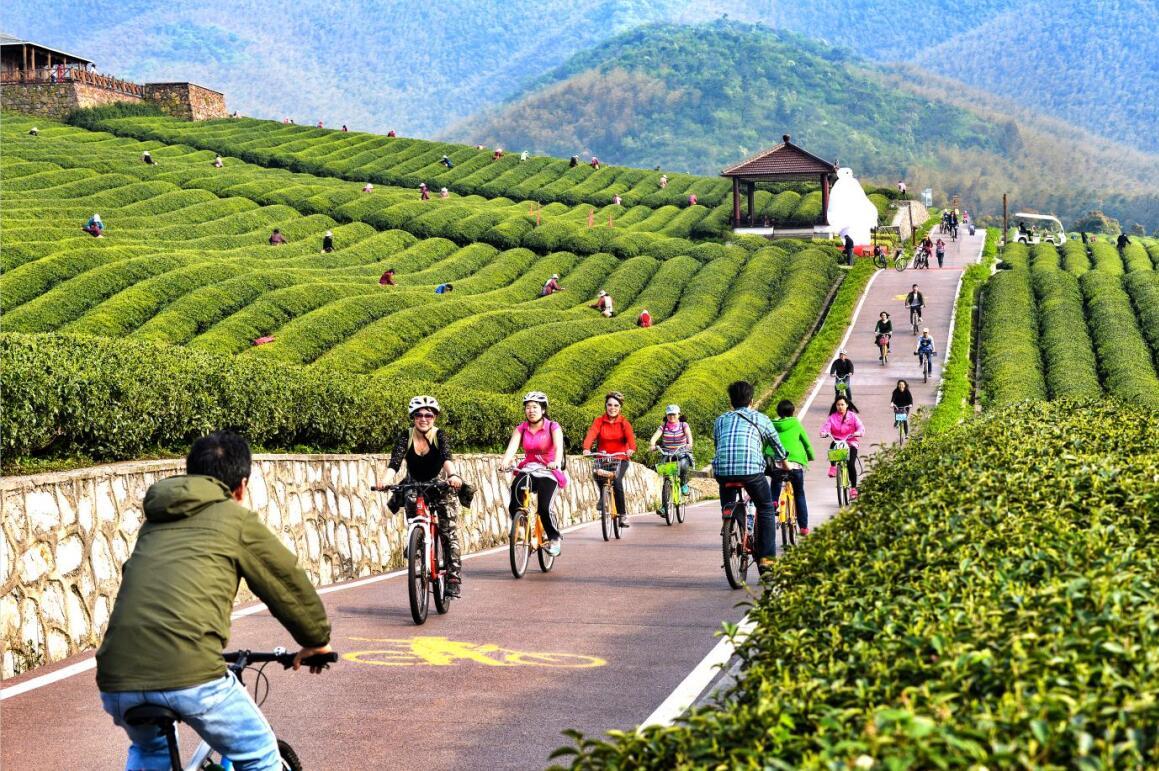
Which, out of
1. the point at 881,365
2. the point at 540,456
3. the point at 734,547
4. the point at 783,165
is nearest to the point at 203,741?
the point at 734,547

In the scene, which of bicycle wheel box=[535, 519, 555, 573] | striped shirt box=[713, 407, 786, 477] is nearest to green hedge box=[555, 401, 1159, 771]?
striped shirt box=[713, 407, 786, 477]

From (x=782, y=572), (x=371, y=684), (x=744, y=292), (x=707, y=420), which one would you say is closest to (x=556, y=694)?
(x=371, y=684)

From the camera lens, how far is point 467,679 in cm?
920

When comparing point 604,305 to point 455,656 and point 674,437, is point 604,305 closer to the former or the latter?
point 674,437

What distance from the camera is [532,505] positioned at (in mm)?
14336

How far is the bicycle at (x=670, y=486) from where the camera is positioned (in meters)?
20.7

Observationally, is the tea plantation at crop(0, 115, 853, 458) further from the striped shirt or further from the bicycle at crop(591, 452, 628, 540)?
the striped shirt

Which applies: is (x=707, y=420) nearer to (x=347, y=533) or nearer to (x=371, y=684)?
(x=347, y=533)

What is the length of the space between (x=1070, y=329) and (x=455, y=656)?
3919 cm

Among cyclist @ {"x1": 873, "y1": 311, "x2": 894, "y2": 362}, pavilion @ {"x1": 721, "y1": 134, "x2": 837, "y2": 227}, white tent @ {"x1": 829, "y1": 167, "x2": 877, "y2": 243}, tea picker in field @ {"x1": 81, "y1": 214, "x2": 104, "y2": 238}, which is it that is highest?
pavilion @ {"x1": 721, "y1": 134, "x2": 837, "y2": 227}

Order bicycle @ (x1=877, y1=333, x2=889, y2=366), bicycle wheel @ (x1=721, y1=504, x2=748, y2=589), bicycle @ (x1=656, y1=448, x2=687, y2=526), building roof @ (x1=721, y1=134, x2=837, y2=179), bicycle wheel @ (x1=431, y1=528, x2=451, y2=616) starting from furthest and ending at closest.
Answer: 1. building roof @ (x1=721, y1=134, x2=837, y2=179)
2. bicycle @ (x1=877, y1=333, x2=889, y2=366)
3. bicycle @ (x1=656, y1=448, x2=687, y2=526)
4. bicycle wheel @ (x1=721, y1=504, x2=748, y2=589)
5. bicycle wheel @ (x1=431, y1=528, x2=451, y2=616)

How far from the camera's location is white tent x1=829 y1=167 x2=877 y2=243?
6500 cm

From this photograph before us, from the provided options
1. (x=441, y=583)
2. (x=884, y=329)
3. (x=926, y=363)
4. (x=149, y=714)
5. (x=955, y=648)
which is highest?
(x=884, y=329)

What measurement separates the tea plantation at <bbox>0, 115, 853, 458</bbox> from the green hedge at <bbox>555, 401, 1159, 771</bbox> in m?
6.90
